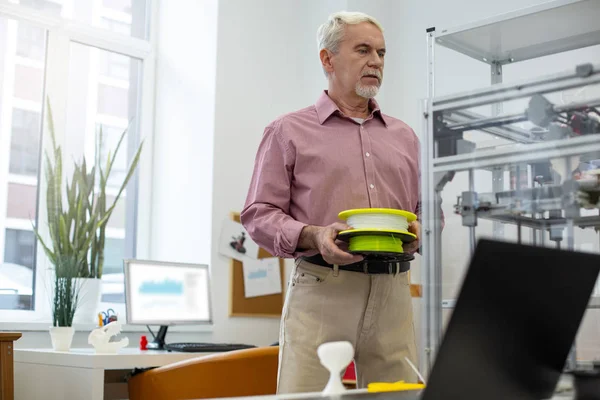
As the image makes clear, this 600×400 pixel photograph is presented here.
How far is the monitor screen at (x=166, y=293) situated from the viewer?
142 inches

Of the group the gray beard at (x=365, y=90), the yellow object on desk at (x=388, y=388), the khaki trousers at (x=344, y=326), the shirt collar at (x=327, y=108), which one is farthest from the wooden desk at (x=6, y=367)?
the yellow object on desk at (x=388, y=388)

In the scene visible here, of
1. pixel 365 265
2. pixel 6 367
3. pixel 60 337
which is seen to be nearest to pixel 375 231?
pixel 365 265

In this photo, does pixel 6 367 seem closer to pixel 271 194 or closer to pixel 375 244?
pixel 271 194

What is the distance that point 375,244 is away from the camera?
177 cm

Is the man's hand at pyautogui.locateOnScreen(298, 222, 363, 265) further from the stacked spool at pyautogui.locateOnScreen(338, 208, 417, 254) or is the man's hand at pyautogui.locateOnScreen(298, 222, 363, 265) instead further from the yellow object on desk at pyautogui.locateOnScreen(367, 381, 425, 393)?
the yellow object on desk at pyautogui.locateOnScreen(367, 381, 425, 393)

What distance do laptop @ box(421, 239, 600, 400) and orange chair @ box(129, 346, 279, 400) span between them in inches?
65.9

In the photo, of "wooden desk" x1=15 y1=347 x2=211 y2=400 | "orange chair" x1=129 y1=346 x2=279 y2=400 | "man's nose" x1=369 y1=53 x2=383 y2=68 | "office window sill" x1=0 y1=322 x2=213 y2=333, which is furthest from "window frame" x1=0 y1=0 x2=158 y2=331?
"man's nose" x1=369 y1=53 x2=383 y2=68

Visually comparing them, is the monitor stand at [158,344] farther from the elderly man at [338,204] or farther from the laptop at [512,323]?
the laptop at [512,323]

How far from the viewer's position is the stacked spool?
5.78ft

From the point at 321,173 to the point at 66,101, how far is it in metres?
2.72

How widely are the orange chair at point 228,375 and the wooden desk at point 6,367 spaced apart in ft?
2.16

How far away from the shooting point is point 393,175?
2146 millimetres

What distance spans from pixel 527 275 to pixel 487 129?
578 mm

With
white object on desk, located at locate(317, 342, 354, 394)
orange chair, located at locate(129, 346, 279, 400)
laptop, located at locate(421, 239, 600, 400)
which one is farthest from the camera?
orange chair, located at locate(129, 346, 279, 400)
